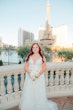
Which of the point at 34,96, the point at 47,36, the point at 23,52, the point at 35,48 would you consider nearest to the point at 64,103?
the point at 34,96

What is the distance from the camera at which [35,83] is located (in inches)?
145

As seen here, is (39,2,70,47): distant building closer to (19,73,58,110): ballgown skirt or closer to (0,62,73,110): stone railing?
(0,62,73,110): stone railing

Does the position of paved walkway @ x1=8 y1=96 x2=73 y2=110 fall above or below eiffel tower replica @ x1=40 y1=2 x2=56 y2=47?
below

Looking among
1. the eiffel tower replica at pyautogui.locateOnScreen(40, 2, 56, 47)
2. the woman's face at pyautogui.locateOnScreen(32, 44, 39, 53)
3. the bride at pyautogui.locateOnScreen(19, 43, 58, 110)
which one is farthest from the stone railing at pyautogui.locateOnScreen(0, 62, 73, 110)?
the eiffel tower replica at pyautogui.locateOnScreen(40, 2, 56, 47)

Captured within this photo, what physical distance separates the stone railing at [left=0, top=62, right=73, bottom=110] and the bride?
1.23 feet

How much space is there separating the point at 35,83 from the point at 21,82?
2.20 ft

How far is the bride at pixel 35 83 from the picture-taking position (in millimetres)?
3615

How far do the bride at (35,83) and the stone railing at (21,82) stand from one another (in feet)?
1.23

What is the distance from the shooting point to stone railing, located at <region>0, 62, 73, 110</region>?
155 inches

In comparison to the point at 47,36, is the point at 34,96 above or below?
below

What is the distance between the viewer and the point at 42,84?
3.79 meters

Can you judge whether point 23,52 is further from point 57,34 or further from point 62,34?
point 57,34

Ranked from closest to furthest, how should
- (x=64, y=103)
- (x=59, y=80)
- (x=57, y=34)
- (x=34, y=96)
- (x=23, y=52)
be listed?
(x=34, y=96), (x=64, y=103), (x=59, y=80), (x=23, y=52), (x=57, y=34)

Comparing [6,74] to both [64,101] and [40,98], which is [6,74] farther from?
[64,101]
